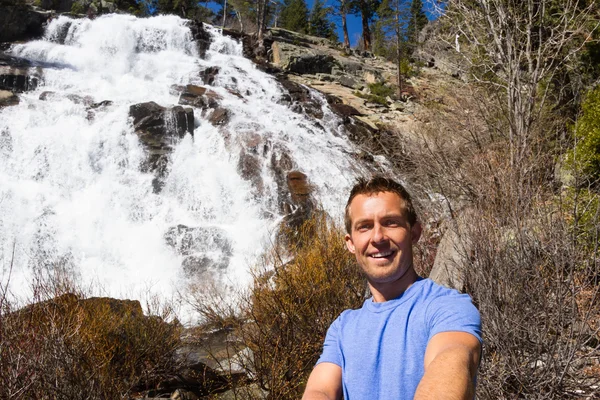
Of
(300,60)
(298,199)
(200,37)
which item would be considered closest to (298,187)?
(298,199)

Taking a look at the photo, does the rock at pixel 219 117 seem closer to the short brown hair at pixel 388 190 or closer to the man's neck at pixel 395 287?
the short brown hair at pixel 388 190

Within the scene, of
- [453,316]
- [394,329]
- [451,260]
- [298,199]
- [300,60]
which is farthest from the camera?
[300,60]

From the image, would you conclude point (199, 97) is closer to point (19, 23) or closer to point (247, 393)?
point (19, 23)

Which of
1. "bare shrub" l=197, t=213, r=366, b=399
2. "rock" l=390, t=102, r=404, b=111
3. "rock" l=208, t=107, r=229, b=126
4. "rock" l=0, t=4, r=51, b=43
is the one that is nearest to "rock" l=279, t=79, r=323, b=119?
"rock" l=208, t=107, r=229, b=126

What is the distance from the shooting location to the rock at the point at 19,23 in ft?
94.6

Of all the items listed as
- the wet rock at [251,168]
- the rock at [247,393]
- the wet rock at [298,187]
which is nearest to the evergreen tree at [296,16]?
the wet rock at [251,168]

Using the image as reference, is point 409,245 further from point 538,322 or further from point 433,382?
point 538,322

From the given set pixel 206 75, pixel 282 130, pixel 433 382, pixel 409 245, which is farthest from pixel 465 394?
pixel 206 75

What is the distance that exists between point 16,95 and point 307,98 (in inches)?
517

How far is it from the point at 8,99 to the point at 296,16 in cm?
3563

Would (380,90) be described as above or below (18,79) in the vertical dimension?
below

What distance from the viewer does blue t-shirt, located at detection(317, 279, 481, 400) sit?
1609 millimetres

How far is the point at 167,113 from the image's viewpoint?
1872 cm

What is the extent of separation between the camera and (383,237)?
1915 mm
